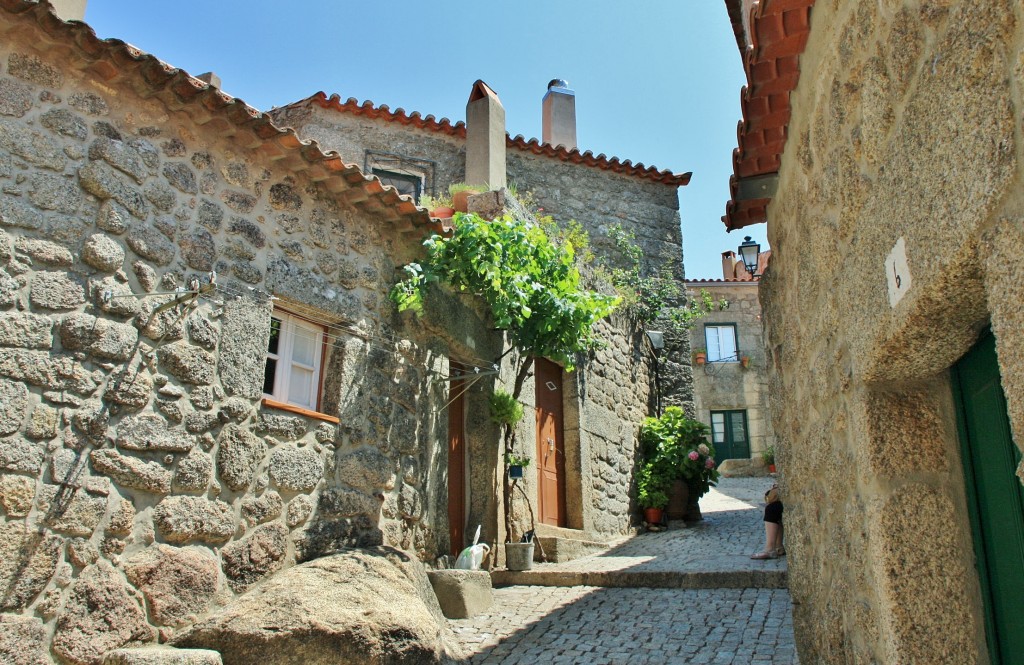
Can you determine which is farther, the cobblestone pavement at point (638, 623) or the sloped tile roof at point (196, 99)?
the cobblestone pavement at point (638, 623)

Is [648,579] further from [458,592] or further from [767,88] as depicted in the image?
[767,88]

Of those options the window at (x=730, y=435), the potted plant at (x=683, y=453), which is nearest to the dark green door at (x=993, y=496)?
the potted plant at (x=683, y=453)

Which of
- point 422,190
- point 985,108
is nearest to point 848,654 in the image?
point 985,108

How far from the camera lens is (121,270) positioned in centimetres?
442

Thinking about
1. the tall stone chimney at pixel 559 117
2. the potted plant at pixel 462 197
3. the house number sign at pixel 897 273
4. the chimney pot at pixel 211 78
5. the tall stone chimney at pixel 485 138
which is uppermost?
the tall stone chimney at pixel 559 117

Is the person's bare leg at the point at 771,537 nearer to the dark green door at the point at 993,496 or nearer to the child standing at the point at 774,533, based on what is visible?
the child standing at the point at 774,533

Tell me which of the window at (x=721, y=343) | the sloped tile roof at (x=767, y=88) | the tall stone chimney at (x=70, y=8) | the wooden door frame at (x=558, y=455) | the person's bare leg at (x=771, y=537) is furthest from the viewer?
the window at (x=721, y=343)

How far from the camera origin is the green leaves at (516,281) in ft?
20.8

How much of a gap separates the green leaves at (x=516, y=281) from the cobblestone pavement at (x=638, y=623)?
2.04 meters

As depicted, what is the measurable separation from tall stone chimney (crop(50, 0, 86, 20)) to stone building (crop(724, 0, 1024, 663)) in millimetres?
4235

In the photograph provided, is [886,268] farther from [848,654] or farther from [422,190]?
[422,190]

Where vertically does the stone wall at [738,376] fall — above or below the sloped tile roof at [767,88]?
above

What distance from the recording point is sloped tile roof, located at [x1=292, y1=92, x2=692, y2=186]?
1191cm

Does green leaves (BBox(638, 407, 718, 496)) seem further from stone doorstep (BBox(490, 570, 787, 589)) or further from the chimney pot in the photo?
Answer: the chimney pot
